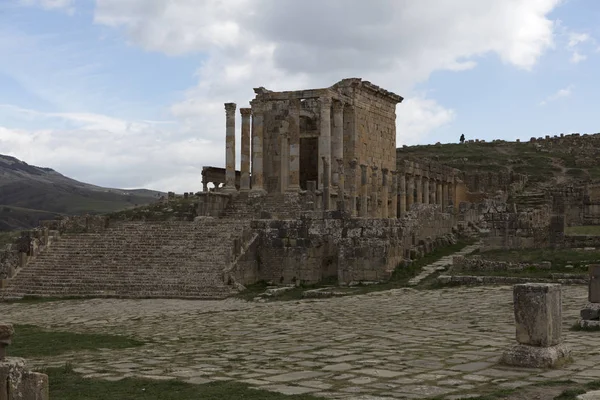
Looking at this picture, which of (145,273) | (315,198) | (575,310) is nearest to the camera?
(575,310)

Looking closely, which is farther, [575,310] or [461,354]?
[575,310]

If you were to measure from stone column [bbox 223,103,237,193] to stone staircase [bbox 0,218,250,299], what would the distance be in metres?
8.39

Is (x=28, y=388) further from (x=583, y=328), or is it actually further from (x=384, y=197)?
(x=384, y=197)

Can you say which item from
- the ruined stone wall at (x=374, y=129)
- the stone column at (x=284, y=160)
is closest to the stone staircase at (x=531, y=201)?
the ruined stone wall at (x=374, y=129)

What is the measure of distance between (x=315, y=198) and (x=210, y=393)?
24057 millimetres

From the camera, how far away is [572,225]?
3206 centimetres

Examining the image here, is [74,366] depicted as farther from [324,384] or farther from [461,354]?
[461,354]

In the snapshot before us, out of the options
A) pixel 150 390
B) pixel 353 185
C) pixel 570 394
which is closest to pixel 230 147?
pixel 353 185

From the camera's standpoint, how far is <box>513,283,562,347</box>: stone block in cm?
908

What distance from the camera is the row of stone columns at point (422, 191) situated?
3775cm

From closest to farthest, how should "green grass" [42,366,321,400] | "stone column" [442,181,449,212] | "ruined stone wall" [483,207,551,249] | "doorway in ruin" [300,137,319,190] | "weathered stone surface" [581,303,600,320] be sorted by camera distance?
"green grass" [42,366,321,400], "weathered stone surface" [581,303,600,320], "ruined stone wall" [483,207,551,249], "doorway in ruin" [300,137,319,190], "stone column" [442,181,449,212]

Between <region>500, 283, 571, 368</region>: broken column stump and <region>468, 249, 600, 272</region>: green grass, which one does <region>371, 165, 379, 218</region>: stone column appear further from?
<region>500, 283, 571, 368</region>: broken column stump

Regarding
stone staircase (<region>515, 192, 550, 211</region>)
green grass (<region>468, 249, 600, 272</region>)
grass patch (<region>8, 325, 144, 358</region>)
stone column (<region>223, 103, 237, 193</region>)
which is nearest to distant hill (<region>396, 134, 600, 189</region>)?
stone staircase (<region>515, 192, 550, 211</region>)

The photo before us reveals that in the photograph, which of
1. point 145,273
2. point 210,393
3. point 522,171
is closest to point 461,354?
point 210,393
